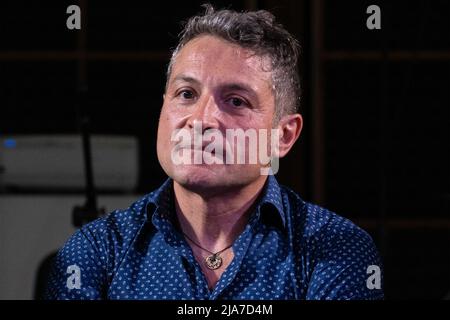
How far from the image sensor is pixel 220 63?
4.00ft

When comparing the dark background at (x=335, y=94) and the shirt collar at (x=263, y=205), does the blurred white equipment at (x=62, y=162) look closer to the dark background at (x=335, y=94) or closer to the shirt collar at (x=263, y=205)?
the dark background at (x=335, y=94)

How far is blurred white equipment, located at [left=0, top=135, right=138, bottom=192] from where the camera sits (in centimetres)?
242

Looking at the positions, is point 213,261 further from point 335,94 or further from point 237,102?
point 335,94

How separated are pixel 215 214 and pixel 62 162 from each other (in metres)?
1.24

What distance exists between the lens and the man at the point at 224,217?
1214mm

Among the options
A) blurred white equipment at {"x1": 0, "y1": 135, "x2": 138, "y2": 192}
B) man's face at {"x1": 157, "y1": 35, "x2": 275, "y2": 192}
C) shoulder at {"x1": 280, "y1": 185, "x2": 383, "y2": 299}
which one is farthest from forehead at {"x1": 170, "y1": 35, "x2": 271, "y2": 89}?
blurred white equipment at {"x1": 0, "y1": 135, "x2": 138, "y2": 192}

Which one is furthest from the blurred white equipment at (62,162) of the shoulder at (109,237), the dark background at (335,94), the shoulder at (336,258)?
the shoulder at (336,258)

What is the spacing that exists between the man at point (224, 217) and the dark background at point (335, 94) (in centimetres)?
144

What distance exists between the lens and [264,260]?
1.28 meters

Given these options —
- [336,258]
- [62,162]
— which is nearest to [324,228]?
[336,258]

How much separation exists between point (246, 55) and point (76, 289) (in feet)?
1.49

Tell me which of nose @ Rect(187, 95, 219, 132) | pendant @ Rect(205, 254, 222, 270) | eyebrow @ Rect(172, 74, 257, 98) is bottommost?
pendant @ Rect(205, 254, 222, 270)

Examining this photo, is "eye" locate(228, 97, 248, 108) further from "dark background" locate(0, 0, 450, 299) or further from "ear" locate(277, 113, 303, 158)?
"dark background" locate(0, 0, 450, 299)
